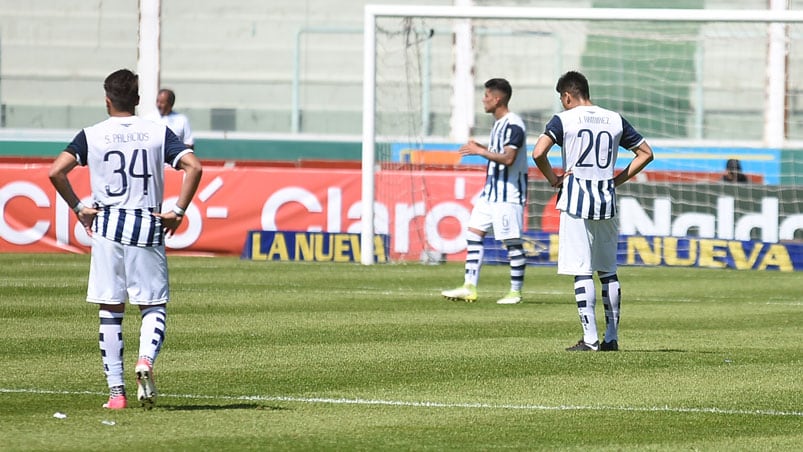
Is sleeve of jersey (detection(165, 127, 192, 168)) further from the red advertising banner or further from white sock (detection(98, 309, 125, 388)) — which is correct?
the red advertising banner

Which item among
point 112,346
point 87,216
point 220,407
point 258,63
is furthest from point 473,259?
point 258,63

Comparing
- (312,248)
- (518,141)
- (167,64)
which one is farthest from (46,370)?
(167,64)

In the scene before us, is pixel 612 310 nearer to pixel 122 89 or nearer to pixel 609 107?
pixel 122 89

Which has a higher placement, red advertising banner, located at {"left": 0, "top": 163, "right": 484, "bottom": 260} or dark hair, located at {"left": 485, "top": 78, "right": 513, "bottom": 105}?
dark hair, located at {"left": 485, "top": 78, "right": 513, "bottom": 105}

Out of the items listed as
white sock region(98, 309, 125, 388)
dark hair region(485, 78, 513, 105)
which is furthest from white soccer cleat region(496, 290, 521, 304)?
white sock region(98, 309, 125, 388)

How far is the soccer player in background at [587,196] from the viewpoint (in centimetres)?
1041

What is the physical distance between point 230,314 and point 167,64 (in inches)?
819

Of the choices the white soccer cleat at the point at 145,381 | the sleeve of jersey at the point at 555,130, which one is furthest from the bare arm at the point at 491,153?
the white soccer cleat at the point at 145,381

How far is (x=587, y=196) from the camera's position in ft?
34.2

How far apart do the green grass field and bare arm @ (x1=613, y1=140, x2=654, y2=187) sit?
4.33 ft

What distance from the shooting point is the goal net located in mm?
19875

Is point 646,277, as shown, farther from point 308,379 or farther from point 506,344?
point 308,379

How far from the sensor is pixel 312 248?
19.4m

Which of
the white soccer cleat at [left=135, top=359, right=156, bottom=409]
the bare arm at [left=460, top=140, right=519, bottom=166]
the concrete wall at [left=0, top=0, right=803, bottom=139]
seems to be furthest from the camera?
the concrete wall at [left=0, top=0, right=803, bottom=139]
